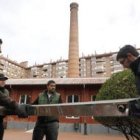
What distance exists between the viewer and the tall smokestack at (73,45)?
30.1m

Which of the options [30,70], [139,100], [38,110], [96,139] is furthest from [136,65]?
[30,70]

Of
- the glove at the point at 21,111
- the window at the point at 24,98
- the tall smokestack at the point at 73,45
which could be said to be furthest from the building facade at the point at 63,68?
the glove at the point at 21,111

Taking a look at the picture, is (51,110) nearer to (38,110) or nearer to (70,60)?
(38,110)

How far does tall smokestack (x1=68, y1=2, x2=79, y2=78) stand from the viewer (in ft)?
98.8

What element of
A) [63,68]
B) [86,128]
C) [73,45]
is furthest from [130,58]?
[63,68]

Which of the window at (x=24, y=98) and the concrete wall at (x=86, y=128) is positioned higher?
the window at (x=24, y=98)

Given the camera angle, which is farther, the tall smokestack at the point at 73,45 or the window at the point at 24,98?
the tall smokestack at the point at 73,45

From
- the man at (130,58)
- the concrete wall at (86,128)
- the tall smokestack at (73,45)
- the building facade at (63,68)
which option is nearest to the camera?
the man at (130,58)

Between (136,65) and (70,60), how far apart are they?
29065mm

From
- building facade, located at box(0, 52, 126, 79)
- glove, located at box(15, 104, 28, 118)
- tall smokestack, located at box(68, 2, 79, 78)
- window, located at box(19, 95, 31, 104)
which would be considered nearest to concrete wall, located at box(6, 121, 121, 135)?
window, located at box(19, 95, 31, 104)

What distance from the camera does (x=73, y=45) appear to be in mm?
31656

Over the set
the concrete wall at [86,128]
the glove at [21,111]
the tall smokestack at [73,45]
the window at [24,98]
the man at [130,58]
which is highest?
the tall smokestack at [73,45]

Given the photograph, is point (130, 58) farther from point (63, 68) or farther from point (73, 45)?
point (63, 68)

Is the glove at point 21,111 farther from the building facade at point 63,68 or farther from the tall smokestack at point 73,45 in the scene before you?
the building facade at point 63,68
